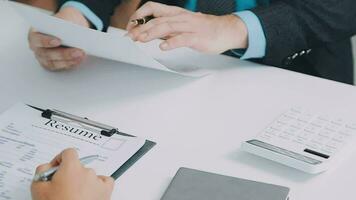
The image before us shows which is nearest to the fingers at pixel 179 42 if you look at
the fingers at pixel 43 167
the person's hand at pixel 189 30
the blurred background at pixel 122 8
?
the person's hand at pixel 189 30

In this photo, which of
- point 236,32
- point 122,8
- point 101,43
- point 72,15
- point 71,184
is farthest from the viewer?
point 122,8

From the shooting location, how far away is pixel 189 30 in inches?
41.6

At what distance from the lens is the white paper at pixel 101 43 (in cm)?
95

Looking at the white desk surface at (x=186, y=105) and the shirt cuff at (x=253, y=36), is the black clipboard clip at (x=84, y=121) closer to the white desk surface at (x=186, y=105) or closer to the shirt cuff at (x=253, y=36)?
the white desk surface at (x=186, y=105)

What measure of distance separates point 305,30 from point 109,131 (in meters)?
0.47

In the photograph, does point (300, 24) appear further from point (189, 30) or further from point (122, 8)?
point (122, 8)

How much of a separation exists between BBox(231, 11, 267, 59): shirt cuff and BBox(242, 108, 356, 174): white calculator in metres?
0.22

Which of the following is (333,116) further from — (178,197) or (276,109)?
(178,197)

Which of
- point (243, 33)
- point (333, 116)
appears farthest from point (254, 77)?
point (333, 116)

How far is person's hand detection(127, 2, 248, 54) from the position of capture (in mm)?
1028

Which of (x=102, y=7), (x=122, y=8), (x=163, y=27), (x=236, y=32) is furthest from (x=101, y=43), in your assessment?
(x=122, y=8)

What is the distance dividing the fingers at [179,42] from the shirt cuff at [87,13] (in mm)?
289

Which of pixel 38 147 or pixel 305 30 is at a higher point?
pixel 305 30

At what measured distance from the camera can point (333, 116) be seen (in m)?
0.94
